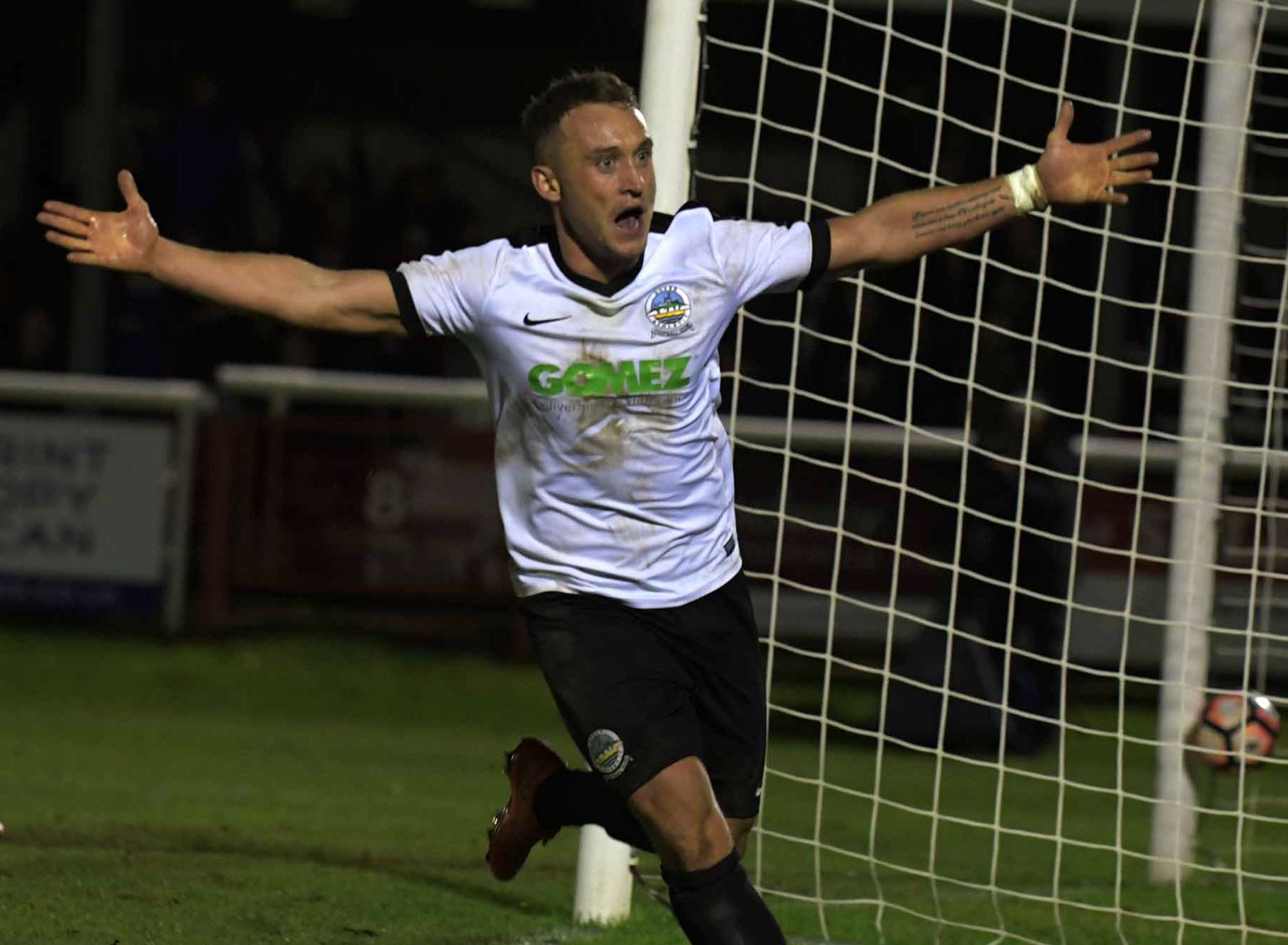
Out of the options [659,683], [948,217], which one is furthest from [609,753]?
[948,217]

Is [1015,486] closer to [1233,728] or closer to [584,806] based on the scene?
[1233,728]

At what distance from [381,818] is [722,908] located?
3.70 meters

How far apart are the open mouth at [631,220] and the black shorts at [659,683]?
0.82 m

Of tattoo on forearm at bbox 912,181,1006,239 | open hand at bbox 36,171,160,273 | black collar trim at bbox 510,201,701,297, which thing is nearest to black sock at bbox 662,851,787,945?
black collar trim at bbox 510,201,701,297

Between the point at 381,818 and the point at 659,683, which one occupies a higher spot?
the point at 659,683

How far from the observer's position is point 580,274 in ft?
16.0

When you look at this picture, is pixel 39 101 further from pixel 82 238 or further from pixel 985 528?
pixel 82 238

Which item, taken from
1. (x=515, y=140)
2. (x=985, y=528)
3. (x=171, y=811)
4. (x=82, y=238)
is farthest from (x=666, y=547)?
(x=515, y=140)

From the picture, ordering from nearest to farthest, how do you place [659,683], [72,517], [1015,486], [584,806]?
[659,683], [584,806], [1015,486], [72,517]

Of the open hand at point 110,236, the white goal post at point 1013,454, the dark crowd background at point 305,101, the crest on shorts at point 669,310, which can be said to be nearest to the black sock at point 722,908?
the crest on shorts at point 669,310

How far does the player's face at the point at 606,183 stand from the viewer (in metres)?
4.82

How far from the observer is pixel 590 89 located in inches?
194

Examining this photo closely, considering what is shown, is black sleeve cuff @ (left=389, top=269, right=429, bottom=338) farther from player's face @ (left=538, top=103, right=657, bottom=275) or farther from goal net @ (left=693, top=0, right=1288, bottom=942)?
goal net @ (left=693, top=0, right=1288, bottom=942)

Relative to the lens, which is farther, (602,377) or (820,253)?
(820,253)
